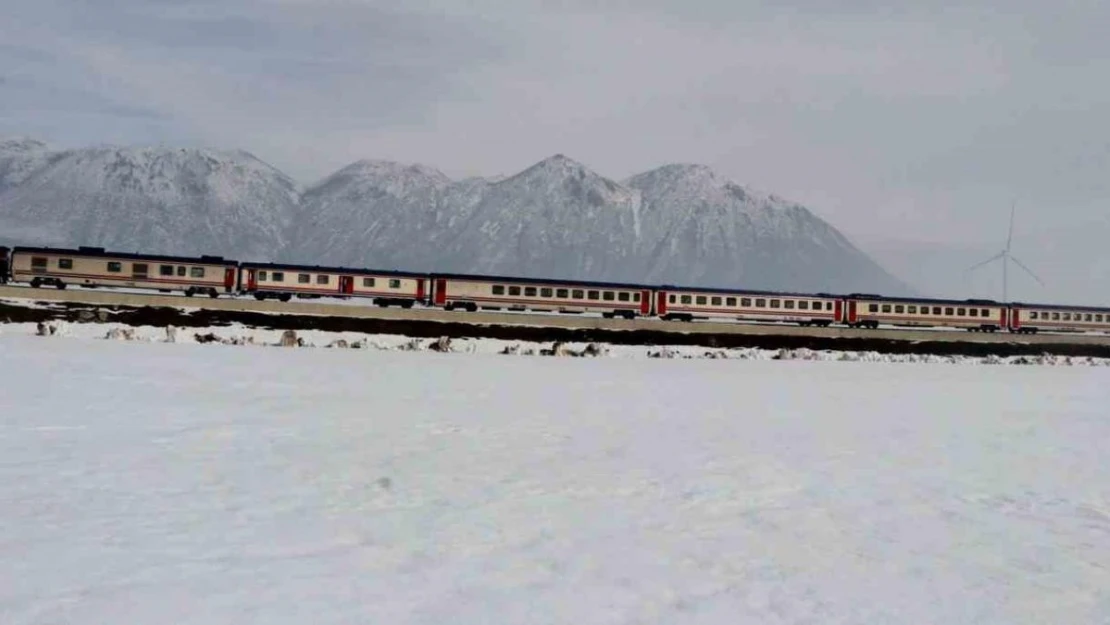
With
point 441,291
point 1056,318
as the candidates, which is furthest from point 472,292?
point 1056,318

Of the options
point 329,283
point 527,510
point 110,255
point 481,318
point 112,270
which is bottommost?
point 527,510

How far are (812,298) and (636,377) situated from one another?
41.6 m

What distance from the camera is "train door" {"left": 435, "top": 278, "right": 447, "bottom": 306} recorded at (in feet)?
200

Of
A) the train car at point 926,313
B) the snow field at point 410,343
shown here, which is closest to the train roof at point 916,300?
the train car at point 926,313

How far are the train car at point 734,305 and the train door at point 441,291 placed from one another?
50.3 ft

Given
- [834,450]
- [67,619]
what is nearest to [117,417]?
[67,619]

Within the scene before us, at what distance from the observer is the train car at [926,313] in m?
67.6

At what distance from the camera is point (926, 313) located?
228ft

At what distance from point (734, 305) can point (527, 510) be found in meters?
57.1

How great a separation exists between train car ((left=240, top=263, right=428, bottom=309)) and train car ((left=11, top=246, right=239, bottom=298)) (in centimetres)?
253

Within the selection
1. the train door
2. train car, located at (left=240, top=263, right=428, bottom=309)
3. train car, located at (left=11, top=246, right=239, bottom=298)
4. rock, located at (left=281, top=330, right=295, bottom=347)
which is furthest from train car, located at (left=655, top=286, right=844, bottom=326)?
rock, located at (left=281, top=330, right=295, bottom=347)

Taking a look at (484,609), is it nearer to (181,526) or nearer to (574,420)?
(181,526)

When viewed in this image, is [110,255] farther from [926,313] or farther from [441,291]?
[926,313]

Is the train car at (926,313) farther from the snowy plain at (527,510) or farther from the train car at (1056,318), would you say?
the snowy plain at (527,510)
